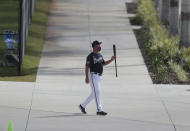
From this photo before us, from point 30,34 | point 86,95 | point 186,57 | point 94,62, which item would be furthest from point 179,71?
point 30,34

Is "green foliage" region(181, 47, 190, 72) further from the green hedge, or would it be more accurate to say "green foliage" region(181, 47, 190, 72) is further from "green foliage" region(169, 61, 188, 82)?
"green foliage" region(169, 61, 188, 82)

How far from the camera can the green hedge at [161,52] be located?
18906 millimetres

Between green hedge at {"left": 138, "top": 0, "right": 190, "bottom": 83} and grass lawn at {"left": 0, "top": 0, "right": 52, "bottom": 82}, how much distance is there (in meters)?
3.58

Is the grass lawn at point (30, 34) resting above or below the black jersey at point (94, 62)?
below

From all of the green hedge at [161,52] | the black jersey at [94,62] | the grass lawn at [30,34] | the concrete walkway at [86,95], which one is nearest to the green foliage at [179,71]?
the green hedge at [161,52]

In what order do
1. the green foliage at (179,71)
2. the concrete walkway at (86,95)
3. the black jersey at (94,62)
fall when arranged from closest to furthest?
the concrete walkway at (86,95) → the black jersey at (94,62) → the green foliage at (179,71)

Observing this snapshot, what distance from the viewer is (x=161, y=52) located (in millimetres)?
21234

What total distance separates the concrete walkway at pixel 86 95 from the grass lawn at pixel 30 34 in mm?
315

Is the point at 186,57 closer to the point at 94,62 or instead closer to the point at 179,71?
the point at 179,71

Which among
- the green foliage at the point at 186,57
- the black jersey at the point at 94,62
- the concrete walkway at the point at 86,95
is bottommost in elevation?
the concrete walkway at the point at 86,95

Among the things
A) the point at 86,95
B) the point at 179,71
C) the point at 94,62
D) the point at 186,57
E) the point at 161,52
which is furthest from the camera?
the point at 161,52

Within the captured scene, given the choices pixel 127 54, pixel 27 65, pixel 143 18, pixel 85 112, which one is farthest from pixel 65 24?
pixel 85 112

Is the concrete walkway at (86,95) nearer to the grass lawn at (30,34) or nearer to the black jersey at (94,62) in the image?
the grass lawn at (30,34)

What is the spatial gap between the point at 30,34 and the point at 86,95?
9.44 m
